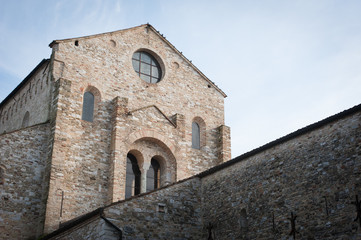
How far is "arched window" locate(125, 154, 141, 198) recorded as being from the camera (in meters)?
20.0

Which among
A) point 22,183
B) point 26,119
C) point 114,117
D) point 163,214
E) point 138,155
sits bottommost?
point 163,214

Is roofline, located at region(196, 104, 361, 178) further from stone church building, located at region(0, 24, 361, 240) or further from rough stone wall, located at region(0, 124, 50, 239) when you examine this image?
rough stone wall, located at region(0, 124, 50, 239)

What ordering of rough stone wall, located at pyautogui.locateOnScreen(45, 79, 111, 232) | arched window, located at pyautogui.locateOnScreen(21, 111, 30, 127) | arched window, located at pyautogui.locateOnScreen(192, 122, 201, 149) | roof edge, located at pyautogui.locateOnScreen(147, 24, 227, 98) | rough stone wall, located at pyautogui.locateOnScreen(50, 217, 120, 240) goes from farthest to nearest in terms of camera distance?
1. roof edge, located at pyautogui.locateOnScreen(147, 24, 227, 98)
2. arched window, located at pyautogui.locateOnScreen(192, 122, 201, 149)
3. arched window, located at pyautogui.locateOnScreen(21, 111, 30, 127)
4. rough stone wall, located at pyautogui.locateOnScreen(45, 79, 111, 232)
5. rough stone wall, located at pyautogui.locateOnScreen(50, 217, 120, 240)

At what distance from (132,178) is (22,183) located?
16.0 ft

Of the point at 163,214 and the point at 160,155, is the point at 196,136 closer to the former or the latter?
the point at 160,155

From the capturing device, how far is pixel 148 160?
20.7 metres

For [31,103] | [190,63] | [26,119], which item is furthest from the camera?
[190,63]

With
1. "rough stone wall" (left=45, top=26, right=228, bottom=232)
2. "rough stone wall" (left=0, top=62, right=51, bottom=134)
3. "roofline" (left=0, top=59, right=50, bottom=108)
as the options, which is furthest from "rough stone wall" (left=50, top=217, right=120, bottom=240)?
"roofline" (left=0, top=59, right=50, bottom=108)

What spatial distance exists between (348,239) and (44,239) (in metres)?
10.5

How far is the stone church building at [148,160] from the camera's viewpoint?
13.2 metres

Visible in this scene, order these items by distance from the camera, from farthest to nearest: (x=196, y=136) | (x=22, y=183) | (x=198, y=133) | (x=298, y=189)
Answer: (x=198, y=133) < (x=196, y=136) < (x=22, y=183) < (x=298, y=189)

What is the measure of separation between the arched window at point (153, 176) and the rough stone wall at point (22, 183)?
4.90 m

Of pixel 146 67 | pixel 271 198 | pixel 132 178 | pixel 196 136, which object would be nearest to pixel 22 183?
pixel 132 178

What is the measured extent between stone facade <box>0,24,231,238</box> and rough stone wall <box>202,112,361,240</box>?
5.06 metres
